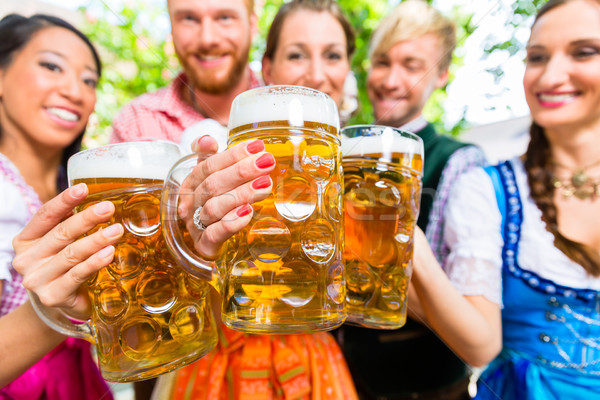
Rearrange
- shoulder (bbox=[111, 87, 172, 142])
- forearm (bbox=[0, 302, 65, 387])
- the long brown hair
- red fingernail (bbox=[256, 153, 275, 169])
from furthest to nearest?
shoulder (bbox=[111, 87, 172, 142]) < the long brown hair < forearm (bbox=[0, 302, 65, 387]) < red fingernail (bbox=[256, 153, 275, 169])

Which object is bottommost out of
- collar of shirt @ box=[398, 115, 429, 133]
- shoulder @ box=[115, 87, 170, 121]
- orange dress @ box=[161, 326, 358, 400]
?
orange dress @ box=[161, 326, 358, 400]

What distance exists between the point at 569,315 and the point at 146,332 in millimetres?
501

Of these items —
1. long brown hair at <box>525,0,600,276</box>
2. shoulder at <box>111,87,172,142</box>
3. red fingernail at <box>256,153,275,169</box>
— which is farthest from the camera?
shoulder at <box>111,87,172,142</box>

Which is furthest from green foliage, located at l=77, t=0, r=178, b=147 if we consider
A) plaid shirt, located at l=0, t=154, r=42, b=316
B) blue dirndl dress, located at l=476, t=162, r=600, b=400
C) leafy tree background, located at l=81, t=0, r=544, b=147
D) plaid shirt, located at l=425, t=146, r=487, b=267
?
blue dirndl dress, located at l=476, t=162, r=600, b=400

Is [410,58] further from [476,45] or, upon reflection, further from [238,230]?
[238,230]

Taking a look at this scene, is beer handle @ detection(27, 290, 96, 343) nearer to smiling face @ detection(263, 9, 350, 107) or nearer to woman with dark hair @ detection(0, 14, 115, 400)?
woman with dark hair @ detection(0, 14, 115, 400)

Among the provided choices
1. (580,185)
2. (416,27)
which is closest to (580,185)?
(580,185)

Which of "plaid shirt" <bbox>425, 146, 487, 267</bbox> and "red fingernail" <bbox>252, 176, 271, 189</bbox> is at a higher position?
"red fingernail" <bbox>252, 176, 271, 189</bbox>

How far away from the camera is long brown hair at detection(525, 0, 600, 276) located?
48 cm

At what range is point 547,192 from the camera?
0.52 meters

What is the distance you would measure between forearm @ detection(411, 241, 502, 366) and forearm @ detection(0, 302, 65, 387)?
395 millimetres

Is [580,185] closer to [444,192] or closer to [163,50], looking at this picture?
[444,192]

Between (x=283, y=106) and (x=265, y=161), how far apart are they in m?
0.05

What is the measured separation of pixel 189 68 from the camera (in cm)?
58
